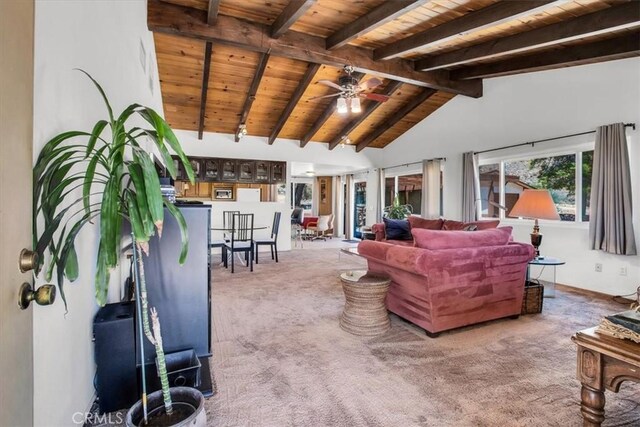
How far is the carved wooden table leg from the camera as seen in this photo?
1502 millimetres

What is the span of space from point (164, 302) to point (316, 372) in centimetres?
111

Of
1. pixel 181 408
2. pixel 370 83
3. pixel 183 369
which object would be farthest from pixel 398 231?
pixel 181 408

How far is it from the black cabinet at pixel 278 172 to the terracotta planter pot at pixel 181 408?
20.5ft

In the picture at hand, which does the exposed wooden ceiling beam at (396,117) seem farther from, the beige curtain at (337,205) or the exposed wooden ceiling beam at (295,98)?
the exposed wooden ceiling beam at (295,98)

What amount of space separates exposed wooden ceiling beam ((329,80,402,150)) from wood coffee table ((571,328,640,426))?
5.15 metres

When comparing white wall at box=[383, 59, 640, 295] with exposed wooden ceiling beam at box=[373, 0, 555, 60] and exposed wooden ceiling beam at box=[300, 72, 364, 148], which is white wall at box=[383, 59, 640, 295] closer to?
exposed wooden ceiling beam at box=[373, 0, 555, 60]

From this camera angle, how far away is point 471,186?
5.95 meters

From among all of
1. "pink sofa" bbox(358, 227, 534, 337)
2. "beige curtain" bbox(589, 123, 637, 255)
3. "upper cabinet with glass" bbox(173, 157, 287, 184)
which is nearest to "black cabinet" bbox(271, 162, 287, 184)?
"upper cabinet with glass" bbox(173, 157, 287, 184)

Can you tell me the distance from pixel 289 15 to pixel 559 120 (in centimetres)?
403

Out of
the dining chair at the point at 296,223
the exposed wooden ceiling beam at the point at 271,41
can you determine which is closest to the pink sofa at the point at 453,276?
the exposed wooden ceiling beam at the point at 271,41

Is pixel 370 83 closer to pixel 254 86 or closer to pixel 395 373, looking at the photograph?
pixel 254 86

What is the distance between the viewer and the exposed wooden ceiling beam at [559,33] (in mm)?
3113

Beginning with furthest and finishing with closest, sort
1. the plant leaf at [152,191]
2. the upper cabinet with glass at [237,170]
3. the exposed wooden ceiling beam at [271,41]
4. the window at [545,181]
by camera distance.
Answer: the upper cabinet with glass at [237,170] → the window at [545,181] → the exposed wooden ceiling beam at [271,41] → the plant leaf at [152,191]

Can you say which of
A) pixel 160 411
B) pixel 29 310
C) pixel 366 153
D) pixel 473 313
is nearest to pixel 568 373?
pixel 473 313
